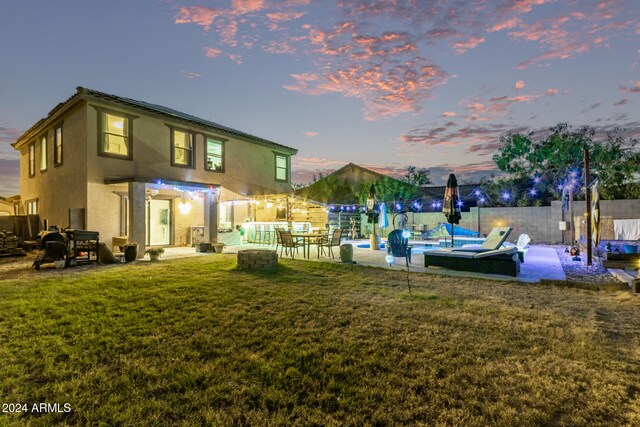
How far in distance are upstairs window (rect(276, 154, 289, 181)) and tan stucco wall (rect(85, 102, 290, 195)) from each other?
422mm

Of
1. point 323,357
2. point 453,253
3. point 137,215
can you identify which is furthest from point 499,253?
point 137,215

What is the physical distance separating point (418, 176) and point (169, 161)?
2533 centimetres

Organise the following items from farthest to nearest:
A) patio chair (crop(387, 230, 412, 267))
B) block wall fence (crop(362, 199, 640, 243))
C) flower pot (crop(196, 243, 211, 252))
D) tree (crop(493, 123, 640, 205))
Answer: tree (crop(493, 123, 640, 205)) → block wall fence (crop(362, 199, 640, 243)) → flower pot (crop(196, 243, 211, 252)) → patio chair (crop(387, 230, 412, 267))

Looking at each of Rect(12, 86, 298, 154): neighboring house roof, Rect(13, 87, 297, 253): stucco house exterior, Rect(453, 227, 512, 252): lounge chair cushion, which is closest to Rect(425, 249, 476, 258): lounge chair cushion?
Rect(453, 227, 512, 252): lounge chair cushion

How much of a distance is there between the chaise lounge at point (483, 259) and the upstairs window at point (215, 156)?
11104mm

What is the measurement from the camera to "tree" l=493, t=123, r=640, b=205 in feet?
54.6

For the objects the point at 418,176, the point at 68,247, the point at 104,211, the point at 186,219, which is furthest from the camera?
the point at 418,176

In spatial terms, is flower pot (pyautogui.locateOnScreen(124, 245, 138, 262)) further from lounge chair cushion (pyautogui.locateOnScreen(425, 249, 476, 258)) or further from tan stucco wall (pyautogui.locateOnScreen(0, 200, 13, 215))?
tan stucco wall (pyautogui.locateOnScreen(0, 200, 13, 215))

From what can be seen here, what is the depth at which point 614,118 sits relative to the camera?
54.9 feet

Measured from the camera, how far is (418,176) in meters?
32.5

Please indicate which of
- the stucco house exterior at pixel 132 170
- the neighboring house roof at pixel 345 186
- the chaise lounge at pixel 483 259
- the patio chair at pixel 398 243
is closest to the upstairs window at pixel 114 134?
the stucco house exterior at pixel 132 170

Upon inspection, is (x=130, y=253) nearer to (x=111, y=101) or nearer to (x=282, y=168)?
(x=111, y=101)

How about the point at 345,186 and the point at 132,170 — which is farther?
the point at 345,186

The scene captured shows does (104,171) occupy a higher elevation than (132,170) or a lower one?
lower
